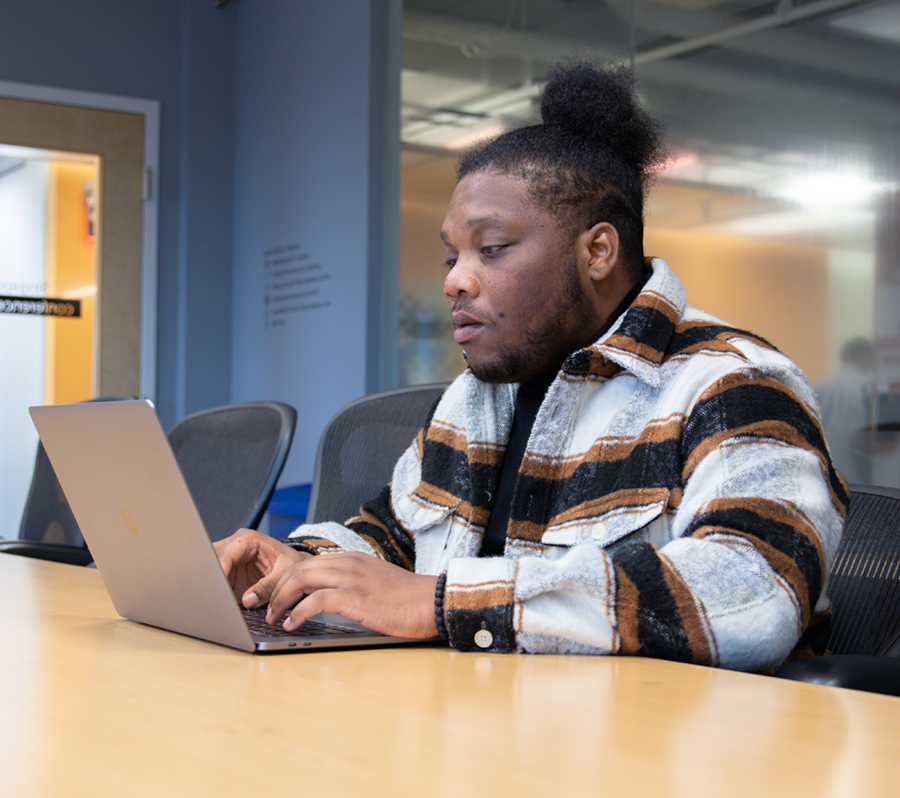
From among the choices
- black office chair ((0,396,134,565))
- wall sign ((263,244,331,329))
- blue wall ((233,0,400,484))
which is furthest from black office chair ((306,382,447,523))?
wall sign ((263,244,331,329))

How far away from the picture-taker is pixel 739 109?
2.39m

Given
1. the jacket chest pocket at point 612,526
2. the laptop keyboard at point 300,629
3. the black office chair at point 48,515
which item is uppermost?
the jacket chest pocket at point 612,526

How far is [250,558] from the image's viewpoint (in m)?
1.17

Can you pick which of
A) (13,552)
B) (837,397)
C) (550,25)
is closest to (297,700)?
(13,552)

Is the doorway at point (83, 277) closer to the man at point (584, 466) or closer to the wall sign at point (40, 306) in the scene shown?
the wall sign at point (40, 306)

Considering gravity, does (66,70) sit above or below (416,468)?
above

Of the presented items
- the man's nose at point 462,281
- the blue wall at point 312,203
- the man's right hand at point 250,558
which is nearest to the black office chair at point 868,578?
the man's nose at point 462,281

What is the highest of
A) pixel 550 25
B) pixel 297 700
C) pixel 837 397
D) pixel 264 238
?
pixel 550 25

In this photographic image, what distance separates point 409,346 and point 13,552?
1870 mm

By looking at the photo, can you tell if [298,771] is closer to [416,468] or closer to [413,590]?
[413,590]

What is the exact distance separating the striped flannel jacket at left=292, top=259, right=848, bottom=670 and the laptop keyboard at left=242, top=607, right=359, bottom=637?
0.12 metres

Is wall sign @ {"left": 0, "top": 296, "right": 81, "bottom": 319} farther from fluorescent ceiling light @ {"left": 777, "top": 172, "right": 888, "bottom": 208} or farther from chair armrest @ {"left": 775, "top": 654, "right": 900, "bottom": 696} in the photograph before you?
chair armrest @ {"left": 775, "top": 654, "right": 900, "bottom": 696}

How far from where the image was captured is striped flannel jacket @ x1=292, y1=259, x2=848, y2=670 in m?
0.86

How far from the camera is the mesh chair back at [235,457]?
5.93ft
